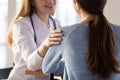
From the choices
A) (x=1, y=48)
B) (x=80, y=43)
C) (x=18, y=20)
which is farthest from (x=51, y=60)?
(x=1, y=48)

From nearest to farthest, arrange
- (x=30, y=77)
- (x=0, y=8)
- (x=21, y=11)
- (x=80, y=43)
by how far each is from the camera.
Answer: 1. (x=80, y=43)
2. (x=30, y=77)
3. (x=21, y=11)
4. (x=0, y=8)

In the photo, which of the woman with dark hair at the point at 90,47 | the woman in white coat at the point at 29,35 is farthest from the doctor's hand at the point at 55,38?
the woman in white coat at the point at 29,35

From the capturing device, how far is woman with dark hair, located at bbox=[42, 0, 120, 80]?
1.21 m

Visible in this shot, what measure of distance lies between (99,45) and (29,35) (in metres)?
0.57

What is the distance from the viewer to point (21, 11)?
1784 millimetres

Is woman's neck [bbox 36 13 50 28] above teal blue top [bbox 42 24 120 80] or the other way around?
above

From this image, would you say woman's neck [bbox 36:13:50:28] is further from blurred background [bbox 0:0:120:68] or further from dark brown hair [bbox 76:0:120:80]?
blurred background [bbox 0:0:120:68]

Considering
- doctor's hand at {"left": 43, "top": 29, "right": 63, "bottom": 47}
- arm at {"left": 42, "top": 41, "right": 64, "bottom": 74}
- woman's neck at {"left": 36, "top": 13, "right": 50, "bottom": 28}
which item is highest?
woman's neck at {"left": 36, "top": 13, "right": 50, "bottom": 28}

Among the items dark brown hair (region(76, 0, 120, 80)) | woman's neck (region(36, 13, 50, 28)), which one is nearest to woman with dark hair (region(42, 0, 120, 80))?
dark brown hair (region(76, 0, 120, 80))

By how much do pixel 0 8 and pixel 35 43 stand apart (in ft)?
6.63

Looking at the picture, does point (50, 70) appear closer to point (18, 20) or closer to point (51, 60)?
point (51, 60)

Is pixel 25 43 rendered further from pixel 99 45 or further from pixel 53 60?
pixel 99 45

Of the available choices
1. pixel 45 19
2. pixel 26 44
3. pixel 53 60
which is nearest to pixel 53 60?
pixel 53 60

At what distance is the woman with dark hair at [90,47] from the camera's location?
1.21 meters
